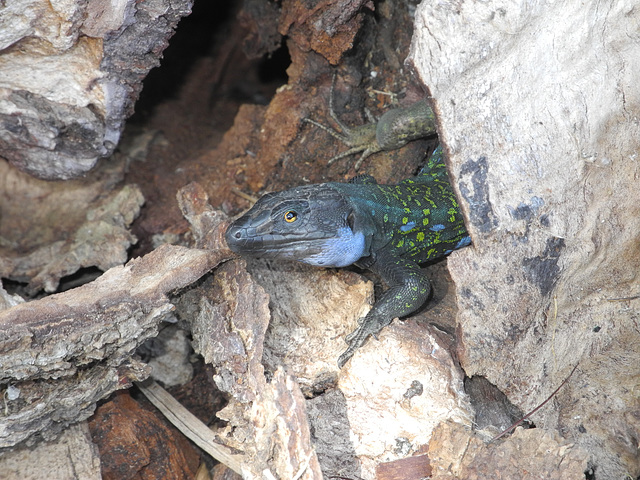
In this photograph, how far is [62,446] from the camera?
3.25 m

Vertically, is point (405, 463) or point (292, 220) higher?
point (292, 220)

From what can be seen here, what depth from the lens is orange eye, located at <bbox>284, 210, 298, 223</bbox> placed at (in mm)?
3299

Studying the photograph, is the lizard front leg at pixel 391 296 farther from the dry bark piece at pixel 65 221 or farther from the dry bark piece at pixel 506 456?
Result: the dry bark piece at pixel 65 221

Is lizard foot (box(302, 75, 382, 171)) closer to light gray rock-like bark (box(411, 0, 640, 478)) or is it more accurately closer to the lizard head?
the lizard head

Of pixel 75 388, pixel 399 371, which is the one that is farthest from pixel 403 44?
pixel 75 388

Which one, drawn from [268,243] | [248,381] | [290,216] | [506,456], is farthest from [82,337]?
[506,456]

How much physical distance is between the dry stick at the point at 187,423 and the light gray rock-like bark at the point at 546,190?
142cm

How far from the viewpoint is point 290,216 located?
3301 millimetres

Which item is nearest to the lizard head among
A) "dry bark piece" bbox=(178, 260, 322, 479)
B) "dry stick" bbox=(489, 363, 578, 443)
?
"dry bark piece" bbox=(178, 260, 322, 479)

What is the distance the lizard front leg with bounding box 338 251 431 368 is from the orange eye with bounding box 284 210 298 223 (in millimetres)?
658

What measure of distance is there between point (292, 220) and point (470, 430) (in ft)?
4.59

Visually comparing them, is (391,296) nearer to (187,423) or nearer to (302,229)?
(302,229)

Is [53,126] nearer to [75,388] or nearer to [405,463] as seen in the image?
[75,388]

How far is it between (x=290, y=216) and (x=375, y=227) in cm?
59
